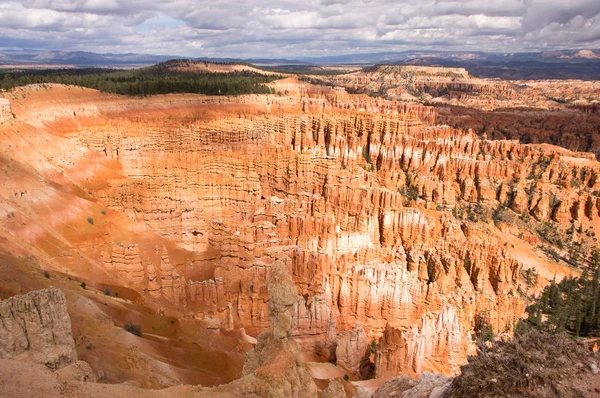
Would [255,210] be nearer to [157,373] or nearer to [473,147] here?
[157,373]

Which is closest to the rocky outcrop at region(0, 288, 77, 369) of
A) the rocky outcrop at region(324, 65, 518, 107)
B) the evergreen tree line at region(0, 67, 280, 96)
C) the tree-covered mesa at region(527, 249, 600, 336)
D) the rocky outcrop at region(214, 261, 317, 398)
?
the rocky outcrop at region(214, 261, 317, 398)

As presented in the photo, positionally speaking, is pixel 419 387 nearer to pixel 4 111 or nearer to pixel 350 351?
pixel 350 351

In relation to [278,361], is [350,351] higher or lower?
lower

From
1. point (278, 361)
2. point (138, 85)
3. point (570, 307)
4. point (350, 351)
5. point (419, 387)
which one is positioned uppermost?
point (138, 85)

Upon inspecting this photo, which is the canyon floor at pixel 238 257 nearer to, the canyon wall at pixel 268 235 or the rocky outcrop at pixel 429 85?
the canyon wall at pixel 268 235

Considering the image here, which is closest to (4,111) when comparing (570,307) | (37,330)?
(37,330)

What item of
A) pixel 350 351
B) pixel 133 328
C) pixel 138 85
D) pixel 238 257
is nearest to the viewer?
pixel 133 328

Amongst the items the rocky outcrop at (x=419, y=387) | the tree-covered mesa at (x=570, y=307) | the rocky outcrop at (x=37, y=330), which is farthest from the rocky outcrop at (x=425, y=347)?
the rocky outcrop at (x=37, y=330)

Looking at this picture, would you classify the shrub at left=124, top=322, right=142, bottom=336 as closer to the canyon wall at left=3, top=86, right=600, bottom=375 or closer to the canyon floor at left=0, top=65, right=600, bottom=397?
the canyon floor at left=0, top=65, right=600, bottom=397
